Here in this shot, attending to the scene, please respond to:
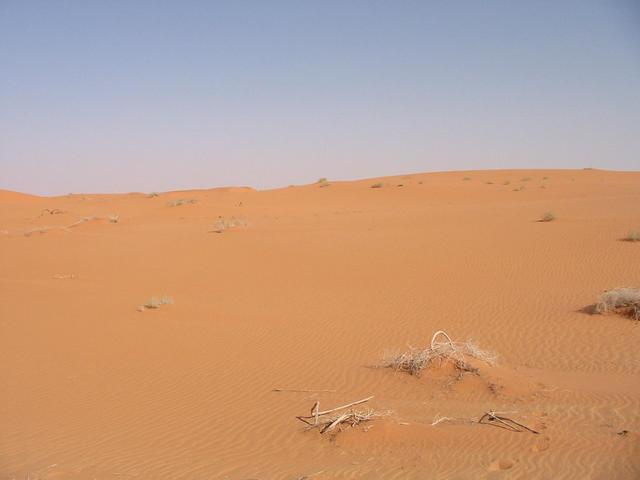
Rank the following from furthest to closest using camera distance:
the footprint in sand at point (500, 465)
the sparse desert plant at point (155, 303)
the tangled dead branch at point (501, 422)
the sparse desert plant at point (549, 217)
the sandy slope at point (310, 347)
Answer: the sparse desert plant at point (549, 217)
the sparse desert plant at point (155, 303)
the tangled dead branch at point (501, 422)
the sandy slope at point (310, 347)
the footprint in sand at point (500, 465)

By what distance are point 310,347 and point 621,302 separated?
228 inches

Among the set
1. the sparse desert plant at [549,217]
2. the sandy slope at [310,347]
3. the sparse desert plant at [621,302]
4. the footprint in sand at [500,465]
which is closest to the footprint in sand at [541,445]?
the sandy slope at [310,347]

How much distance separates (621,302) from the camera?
10094 mm

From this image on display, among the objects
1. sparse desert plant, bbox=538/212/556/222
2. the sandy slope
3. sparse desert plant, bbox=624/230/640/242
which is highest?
sparse desert plant, bbox=538/212/556/222

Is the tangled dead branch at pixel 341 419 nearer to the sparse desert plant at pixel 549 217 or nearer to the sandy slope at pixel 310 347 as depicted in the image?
the sandy slope at pixel 310 347

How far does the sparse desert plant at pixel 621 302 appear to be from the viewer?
9789mm

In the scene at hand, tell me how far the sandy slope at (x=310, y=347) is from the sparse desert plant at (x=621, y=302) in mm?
438

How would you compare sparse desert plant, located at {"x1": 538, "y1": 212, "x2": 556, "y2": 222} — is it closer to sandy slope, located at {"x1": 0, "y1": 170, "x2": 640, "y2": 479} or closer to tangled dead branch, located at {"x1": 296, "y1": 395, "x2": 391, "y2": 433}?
sandy slope, located at {"x1": 0, "y1": 170, "x2": 640, "y2": 479}

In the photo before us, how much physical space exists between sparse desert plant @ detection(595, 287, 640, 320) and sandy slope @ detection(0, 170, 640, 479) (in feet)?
1.44

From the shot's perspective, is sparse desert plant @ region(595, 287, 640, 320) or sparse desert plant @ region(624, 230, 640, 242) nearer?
sparse desert plant @ region(595, 287, 640, 320)

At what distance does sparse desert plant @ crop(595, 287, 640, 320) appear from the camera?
979cm

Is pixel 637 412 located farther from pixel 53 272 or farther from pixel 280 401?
pixel 53 272

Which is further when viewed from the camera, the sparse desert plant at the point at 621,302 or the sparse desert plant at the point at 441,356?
the sparse desert plant at the point at 621,302

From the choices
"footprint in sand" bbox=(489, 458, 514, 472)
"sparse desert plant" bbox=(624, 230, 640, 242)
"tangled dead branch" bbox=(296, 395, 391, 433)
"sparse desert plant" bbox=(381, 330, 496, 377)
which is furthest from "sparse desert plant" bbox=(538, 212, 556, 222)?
"footprint in sand" bbox=(489, 458, 514, 472)
